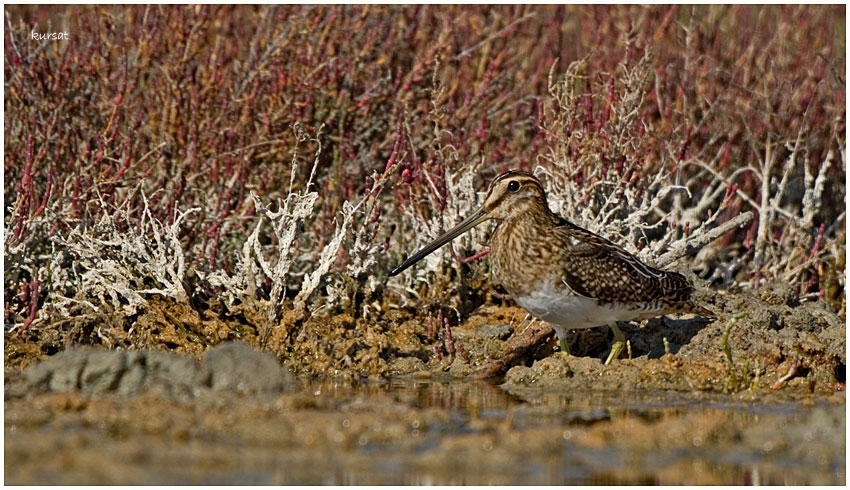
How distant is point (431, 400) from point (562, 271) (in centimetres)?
107

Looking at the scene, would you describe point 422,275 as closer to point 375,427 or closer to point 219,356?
point 219,356

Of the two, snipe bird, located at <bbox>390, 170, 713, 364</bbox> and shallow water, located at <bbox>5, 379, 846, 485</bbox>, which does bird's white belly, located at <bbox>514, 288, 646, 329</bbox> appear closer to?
snipe bird, located at <bbox>390, 170, 713, 364</bbox>

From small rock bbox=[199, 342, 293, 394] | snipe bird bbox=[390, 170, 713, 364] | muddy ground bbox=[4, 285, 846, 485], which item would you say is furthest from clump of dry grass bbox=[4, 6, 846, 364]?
small rock bbox=[199, 342, 293, 394]

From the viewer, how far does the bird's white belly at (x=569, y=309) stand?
602 centimetres

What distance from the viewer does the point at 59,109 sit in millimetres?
7012

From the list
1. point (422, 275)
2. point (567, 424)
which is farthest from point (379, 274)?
point (567, 424)

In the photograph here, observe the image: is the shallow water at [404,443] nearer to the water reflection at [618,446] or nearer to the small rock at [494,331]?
the water reflection at [618,446]

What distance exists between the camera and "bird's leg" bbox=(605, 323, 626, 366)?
20.5 ft

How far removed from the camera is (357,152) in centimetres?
800

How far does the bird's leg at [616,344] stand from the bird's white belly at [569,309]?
16 cm

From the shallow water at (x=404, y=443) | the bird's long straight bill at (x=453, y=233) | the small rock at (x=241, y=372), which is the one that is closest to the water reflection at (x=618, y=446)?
the shallow water at (x=404, y=443)

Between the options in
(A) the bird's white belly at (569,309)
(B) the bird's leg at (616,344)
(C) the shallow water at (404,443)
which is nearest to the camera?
(C) the shallow water at (404,443)

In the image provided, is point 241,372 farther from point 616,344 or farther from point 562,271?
point 616,344

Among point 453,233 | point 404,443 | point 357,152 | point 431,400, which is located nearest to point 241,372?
point 431,400
